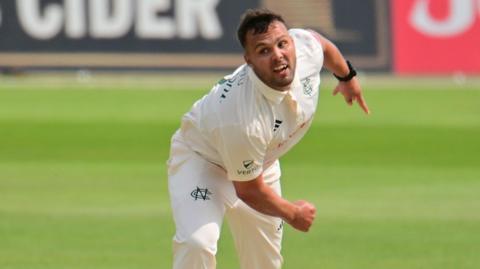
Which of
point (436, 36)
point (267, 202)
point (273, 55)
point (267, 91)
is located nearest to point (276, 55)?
point (273, 55)

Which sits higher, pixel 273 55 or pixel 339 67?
pixel 273 55

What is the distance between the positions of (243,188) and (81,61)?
2191cm

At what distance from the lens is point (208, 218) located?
24.5 feet

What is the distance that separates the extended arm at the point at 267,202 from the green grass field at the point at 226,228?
8.83 feet

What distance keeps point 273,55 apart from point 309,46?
943 millimetres

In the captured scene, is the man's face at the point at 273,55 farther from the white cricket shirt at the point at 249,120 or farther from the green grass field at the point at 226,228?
the green grass field at the point at 226,228

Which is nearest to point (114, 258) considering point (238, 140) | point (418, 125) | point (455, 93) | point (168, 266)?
point (168, 266)

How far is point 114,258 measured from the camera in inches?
404

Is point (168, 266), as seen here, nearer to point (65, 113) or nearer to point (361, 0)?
point (65, 113)

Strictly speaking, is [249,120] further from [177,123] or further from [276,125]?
[177,123]

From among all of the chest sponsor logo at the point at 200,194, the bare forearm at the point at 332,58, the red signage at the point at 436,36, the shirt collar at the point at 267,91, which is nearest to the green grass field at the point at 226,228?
the bare forearm at the point at 332,58

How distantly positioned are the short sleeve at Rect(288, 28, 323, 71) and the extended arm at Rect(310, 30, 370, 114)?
0.07 m

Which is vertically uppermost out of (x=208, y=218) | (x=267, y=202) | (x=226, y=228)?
(x=267, y=202)

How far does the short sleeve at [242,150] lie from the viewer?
7125 millimetres
